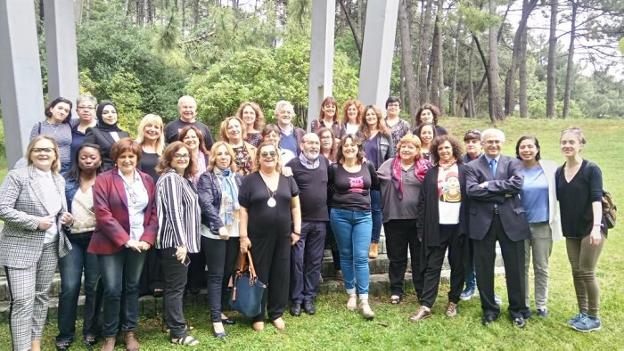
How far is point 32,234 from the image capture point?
9.66ft

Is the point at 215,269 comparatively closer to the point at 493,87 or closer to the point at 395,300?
the point at 395,300

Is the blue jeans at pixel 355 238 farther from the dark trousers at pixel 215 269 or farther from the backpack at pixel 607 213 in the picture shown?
the backpack at pixel 607 213

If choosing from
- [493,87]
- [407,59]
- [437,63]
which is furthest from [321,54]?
[437,63]

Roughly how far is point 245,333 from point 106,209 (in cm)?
142

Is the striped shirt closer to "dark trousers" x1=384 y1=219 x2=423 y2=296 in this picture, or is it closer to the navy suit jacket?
"dark trousers" x1=384 y1=219 x2=423 y2=296

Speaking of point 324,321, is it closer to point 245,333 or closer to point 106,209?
point 245,333

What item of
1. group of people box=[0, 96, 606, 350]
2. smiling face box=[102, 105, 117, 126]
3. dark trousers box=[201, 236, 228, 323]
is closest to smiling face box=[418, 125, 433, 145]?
group of people box=[0, 96, 606, 350]

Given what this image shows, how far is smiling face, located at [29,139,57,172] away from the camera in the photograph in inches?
117

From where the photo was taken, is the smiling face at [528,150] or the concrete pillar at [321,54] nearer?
the smiling face at [528,150]

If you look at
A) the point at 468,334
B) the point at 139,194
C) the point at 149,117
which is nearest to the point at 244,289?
the point at 139,194

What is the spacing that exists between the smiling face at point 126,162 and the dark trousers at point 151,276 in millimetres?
864

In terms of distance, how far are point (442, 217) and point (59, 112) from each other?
315 cm

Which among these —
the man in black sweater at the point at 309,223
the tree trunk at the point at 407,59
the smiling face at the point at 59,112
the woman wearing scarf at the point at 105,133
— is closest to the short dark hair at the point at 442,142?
the man in black sweater at the point at 309,223

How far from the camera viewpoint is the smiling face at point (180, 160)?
10.8ft
